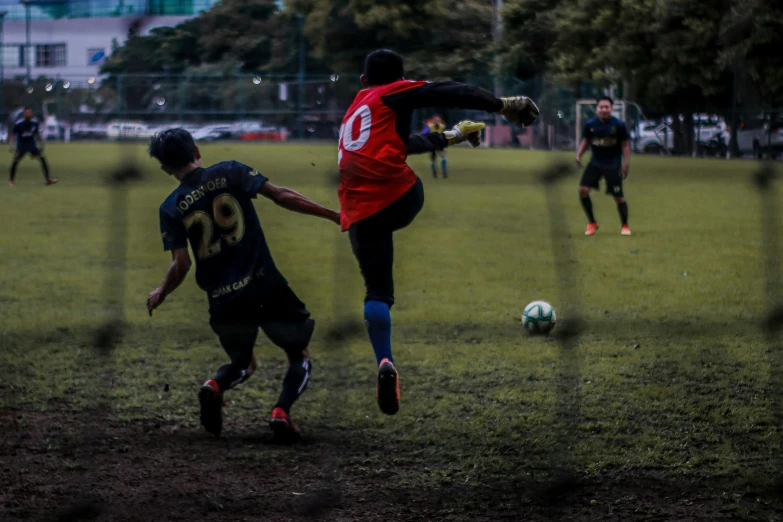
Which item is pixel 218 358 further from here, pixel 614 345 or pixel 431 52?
pixel 431 52

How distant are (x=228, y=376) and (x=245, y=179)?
2.85ft

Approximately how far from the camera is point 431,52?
12.9 meters

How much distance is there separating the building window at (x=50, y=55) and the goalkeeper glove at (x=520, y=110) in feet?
8.66

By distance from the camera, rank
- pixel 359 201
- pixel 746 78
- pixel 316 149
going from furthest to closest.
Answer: pixel 316 149 → pixel 746 78 → pixel 359 201

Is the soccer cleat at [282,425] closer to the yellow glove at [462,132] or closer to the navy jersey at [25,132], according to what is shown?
the yellow glove at [462,132]

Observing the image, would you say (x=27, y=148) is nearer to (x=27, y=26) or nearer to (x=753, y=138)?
(x=753, y=138)

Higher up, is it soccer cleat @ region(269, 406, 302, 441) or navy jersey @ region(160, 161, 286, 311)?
navy jersey @ region(160, 161, 286, 311)

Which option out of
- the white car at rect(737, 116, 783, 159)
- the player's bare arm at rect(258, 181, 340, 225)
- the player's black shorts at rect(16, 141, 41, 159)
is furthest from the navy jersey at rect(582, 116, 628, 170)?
the player's black shorts at rect(16, 141, 41, 159)

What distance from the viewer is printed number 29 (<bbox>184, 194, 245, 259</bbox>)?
12.9ft

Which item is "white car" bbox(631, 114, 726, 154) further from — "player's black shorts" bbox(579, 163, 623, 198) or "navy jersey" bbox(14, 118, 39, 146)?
"navy jersey" bbox(14, 118, 39, 146)

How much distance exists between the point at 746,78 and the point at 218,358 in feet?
18.9

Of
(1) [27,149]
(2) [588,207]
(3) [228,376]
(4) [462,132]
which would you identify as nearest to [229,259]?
(3) [228,376]

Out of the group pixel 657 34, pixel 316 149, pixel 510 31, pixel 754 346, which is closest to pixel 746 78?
pixel 657 34

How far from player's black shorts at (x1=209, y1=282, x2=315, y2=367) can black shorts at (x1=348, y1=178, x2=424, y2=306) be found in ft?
1.14
